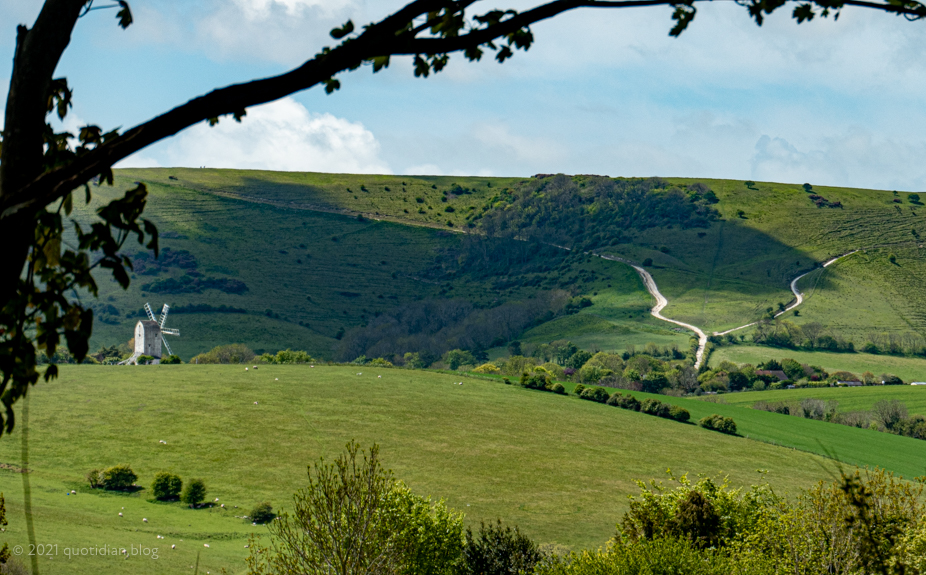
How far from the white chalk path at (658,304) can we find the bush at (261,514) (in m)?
74.0

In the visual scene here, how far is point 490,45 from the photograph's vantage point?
400 centimetres

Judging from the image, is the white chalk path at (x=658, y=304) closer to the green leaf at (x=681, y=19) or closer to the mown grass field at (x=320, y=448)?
the mown grass field at (x=320, y=448)

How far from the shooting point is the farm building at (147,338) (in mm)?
102750

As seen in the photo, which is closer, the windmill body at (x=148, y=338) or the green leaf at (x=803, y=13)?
the green leaf at (x=803, y=13)

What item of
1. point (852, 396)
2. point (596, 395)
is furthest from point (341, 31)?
point (852, 396)

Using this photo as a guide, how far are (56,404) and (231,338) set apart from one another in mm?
60417

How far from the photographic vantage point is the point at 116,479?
49.4 meters

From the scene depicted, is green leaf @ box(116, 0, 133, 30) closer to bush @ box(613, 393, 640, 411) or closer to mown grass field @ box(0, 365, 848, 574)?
mown grass field @ box(0, 365, 848, 574)

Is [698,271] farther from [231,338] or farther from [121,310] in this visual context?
[121,310]

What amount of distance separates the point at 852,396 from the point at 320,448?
A: 63.0m

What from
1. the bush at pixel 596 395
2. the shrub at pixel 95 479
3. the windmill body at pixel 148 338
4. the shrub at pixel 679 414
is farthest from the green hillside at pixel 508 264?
the shrub at pixel 95 479

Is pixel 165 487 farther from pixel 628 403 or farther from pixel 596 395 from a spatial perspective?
pixel 628 403

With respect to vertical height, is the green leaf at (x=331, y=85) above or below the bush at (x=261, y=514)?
above

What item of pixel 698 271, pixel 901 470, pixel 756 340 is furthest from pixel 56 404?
pixel 698 271
